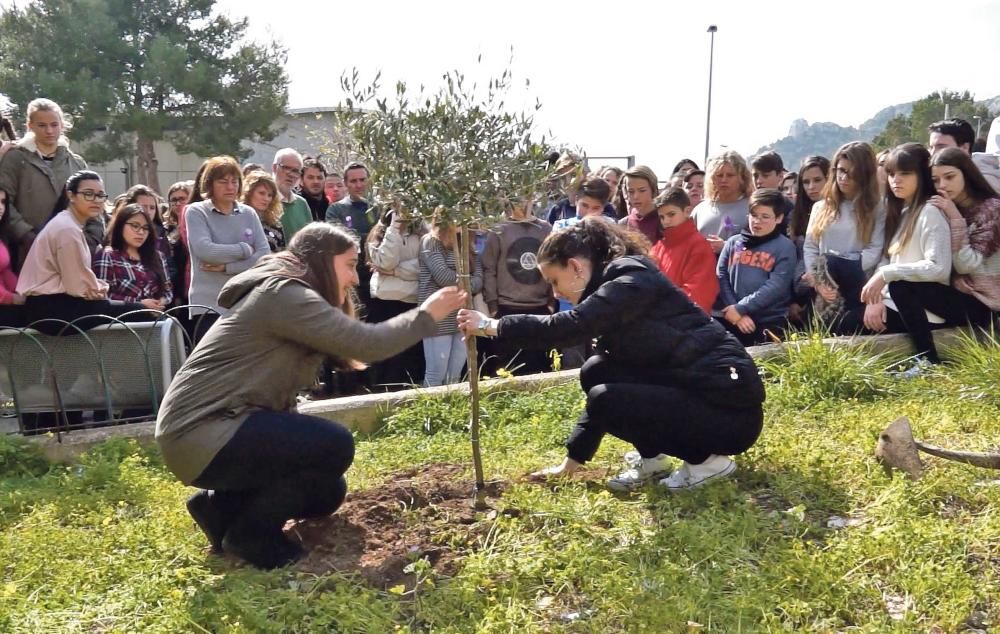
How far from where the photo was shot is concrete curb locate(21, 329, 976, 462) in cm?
536

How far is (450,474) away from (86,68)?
91.2 feet

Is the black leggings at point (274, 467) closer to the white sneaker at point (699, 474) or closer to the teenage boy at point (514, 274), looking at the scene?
the white sneaker at point (699, 474)

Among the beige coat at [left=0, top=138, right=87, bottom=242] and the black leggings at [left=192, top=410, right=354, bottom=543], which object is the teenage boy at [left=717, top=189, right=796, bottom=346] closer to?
the black leggings at [left=192, top=410, right=354, bottom=543]

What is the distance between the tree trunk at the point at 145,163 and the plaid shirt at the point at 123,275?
23020 mm

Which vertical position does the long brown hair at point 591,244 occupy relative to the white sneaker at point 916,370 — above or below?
above

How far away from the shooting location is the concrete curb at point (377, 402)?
5359 millimetres

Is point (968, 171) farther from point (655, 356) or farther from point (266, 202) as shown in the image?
point (266, 202)

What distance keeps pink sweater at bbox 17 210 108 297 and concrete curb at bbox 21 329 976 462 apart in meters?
1.00

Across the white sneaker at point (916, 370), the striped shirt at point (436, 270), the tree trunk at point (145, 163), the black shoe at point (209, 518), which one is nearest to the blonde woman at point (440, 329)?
the striped shirt at point (436, 270)

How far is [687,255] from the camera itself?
651 centimetres

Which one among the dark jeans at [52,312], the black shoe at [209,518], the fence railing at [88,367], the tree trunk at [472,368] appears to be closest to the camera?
the black shoe at [209,518]

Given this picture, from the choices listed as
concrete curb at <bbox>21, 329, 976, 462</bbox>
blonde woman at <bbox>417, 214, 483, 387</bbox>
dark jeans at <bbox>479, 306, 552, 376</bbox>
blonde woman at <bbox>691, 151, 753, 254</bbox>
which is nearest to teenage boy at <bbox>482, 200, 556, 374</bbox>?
dark jeans at <bbox>479, 306, 552, 376</bbox>

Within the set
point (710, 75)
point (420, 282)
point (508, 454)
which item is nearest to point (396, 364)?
point (420, 282)

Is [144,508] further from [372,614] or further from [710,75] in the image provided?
[710,75]
